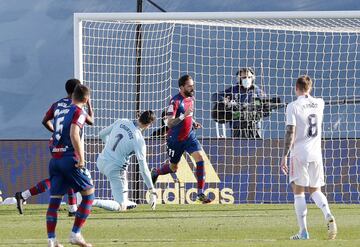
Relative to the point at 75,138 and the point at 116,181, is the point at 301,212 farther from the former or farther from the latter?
the point at 116,181

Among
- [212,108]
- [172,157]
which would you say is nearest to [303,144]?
[172,157]

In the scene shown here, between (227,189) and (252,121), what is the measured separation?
134cm

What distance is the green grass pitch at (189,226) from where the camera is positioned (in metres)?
13.9

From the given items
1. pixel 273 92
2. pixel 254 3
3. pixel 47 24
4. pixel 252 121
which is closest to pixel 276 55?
pixel 273 92

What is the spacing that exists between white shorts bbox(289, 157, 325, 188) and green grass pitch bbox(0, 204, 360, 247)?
2.24ft

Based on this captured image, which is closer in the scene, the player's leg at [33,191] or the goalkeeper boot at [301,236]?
the goalkeeper boot at [301,236]

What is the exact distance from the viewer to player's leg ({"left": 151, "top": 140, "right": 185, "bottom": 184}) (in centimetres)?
1997

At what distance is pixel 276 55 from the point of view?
79.1 feet

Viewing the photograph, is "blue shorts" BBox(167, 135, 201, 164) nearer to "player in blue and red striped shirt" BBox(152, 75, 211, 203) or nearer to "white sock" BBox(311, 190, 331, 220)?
"player in blue and red striped shirt" BBox(152, 75, 211, 203)

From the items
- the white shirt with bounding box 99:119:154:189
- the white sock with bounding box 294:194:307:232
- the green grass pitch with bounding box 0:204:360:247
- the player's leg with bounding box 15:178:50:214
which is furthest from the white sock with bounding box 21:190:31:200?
the white sock with bounding box 294:194:307:232

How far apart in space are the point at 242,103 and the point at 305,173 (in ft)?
23.2

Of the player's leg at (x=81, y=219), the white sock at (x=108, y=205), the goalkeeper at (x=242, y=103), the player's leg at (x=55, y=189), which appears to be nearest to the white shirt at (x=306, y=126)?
the player's leg at (x=81, y=219)

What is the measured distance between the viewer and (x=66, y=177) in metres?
13.3

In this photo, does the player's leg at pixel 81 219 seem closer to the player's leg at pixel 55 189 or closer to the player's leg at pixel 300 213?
the player's leg at pixel 55 189
